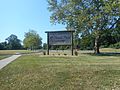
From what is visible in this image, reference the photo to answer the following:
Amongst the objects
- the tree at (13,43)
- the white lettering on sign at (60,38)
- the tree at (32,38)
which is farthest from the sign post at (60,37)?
the tree at (13,43)

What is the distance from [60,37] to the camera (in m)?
45.6

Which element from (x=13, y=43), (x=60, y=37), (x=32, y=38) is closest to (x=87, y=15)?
(x=60, y=37)

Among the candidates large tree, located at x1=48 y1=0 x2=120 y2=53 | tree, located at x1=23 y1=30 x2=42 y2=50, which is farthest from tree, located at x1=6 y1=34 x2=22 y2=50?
large tree, located at x1=48 y1=0 x2=120 y2=53

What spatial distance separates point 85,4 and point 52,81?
122 ft

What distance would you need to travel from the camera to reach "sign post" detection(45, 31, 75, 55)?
45.2m

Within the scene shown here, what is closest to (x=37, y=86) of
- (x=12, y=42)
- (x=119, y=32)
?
(x=119, y=32)

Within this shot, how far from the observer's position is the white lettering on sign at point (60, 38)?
148ft

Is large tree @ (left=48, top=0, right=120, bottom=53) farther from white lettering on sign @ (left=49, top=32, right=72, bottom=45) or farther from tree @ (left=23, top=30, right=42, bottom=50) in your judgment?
tree @ (left=23, top=30, right=42, bottom=50)

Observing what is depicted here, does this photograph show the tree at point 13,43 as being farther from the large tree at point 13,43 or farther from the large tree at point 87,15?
the large tree at point 87,15

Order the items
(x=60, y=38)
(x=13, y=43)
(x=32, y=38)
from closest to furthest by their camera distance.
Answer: (x=60, y=38) < (x=32, y=38) < (x=13, y=43)

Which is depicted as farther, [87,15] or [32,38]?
[32,38]

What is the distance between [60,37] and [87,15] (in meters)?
5.61

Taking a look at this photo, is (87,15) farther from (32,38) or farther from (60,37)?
(32,38)

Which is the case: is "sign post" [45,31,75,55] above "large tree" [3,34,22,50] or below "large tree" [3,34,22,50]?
below
